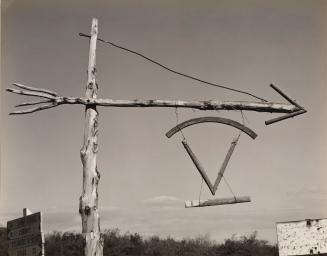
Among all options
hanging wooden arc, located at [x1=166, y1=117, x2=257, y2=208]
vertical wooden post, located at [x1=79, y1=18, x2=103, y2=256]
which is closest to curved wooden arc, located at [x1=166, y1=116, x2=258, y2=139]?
hanging wooden arc, located at [x1=166, y1=117, x2=257, y2=208]

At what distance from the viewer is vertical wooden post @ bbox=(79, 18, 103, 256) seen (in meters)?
7.12

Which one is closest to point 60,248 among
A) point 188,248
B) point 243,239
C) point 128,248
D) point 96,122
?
point 128,248

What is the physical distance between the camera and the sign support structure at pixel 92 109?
7164 mm

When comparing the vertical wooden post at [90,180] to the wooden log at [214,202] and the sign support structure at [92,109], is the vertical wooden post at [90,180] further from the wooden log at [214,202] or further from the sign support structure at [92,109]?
the wooden log at [214,202]

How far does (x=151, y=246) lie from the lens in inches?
960

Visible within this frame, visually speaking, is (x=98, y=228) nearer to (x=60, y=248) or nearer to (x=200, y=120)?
(x=200, y=120)

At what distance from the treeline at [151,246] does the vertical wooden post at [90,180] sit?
1464 centimetres

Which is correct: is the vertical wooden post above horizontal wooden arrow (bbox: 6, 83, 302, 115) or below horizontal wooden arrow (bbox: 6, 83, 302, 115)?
below

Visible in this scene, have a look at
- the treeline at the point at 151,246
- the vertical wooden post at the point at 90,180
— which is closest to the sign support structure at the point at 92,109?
the vertical wooden post at the point at 90,180

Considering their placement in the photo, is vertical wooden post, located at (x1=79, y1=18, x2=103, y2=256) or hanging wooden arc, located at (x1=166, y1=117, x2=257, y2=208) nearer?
vertical wooden post, located at (x1=79, y1=18, x2=103, y2=256)

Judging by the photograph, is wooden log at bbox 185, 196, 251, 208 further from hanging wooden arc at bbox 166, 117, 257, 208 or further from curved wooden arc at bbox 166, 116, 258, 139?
curved wooden arc at bbox 166, 116, 258, 139

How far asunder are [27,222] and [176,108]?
2.84m

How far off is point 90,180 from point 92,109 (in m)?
1.07

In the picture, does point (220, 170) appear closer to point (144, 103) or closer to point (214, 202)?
point (214, 202)
